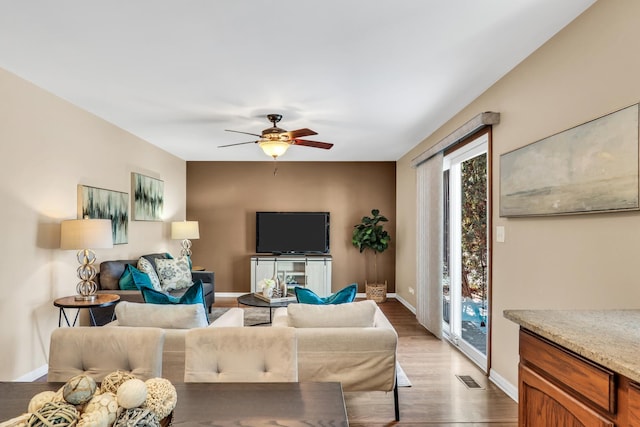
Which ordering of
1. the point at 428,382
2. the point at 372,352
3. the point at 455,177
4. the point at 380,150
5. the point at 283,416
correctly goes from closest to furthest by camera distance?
the point at 283,416 < the point at 372,352 < the point at 428,382 < the point at 455,177 < the point at 380,150

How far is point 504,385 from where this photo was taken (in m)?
3.04

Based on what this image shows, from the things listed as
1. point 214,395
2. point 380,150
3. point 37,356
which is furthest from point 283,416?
point 380,150

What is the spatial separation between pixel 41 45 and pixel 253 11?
59.9 inches

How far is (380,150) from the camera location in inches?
242

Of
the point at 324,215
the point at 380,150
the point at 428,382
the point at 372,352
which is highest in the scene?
the point at 380,150

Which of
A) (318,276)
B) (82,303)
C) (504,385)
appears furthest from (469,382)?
(318,276)

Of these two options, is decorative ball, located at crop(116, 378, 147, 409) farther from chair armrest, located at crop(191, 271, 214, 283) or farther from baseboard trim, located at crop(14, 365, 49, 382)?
chair armrest, located at crop(191, 271, 214, 283)

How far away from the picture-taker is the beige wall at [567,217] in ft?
6.17

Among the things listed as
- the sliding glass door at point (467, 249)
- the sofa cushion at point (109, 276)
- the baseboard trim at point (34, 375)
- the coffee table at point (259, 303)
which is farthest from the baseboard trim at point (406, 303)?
the baseboard trim at point (34, 375)

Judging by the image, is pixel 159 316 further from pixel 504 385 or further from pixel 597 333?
pixel 504 385

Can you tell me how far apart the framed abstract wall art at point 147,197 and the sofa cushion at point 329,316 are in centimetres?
345

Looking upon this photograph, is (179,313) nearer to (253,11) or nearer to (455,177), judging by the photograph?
(253,11)

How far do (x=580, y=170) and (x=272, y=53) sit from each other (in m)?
2.02

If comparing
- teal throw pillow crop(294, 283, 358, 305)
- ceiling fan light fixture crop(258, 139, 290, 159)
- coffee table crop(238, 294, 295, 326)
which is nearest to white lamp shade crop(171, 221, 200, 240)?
coffee table crop(238, 294, 295, 326)
